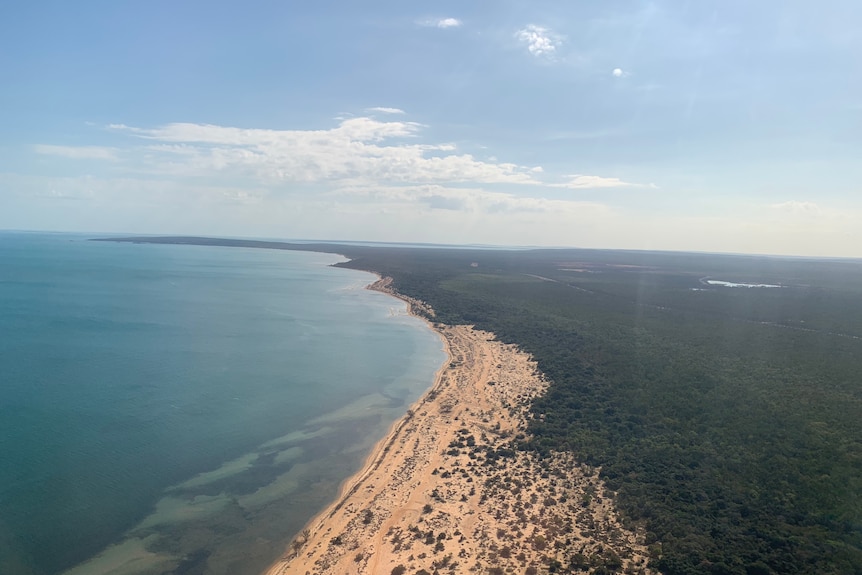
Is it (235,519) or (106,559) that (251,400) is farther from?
(106,559)

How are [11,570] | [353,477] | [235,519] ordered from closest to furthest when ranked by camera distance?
[11,570] < [235,519] < [353,477]

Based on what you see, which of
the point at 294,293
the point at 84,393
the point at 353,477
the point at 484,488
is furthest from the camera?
the point at 294,293

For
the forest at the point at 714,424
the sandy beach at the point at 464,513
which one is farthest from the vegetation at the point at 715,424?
the sandy beach at the point at 464,513

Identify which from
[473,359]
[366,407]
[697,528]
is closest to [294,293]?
[473,359]

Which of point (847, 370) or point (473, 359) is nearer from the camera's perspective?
point (847, 370)

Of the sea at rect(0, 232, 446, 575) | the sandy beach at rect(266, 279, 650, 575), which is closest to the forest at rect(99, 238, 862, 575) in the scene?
the sandy beach at rect(266, 279, 650, 575)

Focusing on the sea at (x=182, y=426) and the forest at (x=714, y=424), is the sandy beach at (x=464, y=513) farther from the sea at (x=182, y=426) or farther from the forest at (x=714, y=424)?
the sea at (x=182, y=426)

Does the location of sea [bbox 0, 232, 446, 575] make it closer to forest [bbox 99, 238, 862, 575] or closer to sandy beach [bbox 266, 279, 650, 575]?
sandy beach [bbox 266, 279, 650, 575]
